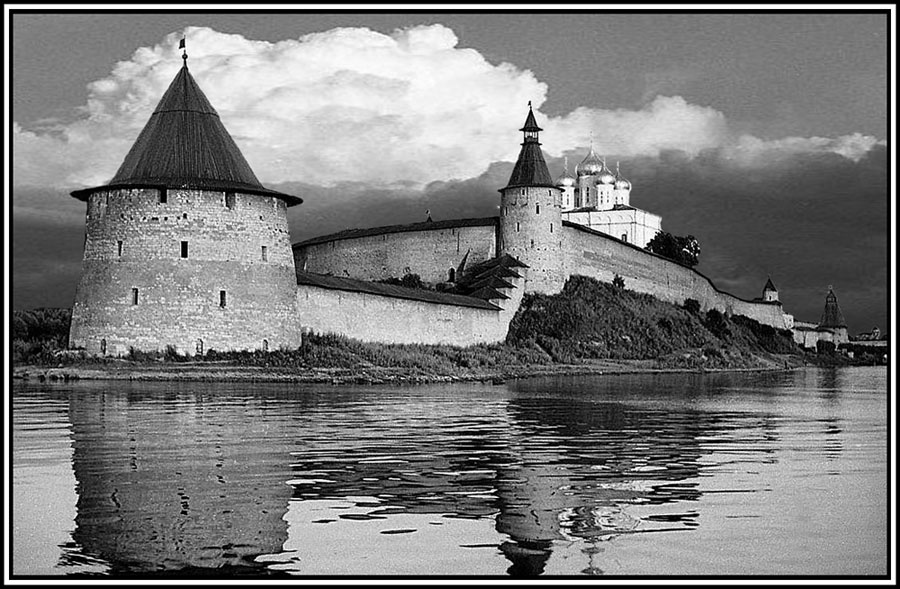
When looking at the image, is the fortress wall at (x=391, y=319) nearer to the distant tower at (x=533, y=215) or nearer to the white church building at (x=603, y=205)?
the distant tower at (x=533, y=215)

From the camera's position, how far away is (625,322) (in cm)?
4847

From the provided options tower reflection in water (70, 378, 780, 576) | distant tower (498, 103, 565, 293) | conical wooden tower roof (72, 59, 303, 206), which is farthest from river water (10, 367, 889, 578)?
distant tower (498, 103, 565, 293)

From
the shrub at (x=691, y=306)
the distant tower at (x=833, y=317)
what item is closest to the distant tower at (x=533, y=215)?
the shrub at (x=691, y=306)

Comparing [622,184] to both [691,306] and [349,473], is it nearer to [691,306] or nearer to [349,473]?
[691,306]

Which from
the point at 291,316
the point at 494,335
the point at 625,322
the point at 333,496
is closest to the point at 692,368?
the point at 625,322

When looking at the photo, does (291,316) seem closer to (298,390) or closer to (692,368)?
(298,390)

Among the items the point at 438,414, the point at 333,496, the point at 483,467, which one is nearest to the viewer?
the point at 333,496

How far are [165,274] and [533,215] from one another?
927 inches

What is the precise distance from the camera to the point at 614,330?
47031mm

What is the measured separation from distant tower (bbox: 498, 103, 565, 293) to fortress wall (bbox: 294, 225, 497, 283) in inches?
55.2

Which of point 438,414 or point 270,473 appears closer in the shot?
point 270,473

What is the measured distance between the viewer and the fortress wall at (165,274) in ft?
84.0

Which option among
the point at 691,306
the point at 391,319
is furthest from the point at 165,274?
the point at 691,306

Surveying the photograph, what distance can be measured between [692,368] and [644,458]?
3535 cm
